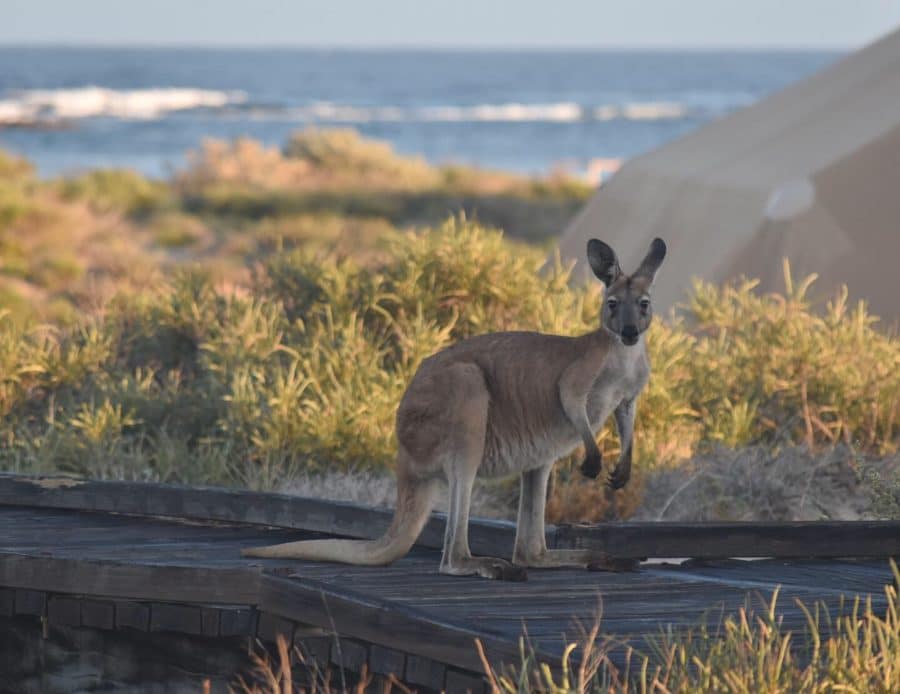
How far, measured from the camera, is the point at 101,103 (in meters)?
114

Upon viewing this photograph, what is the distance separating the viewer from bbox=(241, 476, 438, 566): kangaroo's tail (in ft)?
20.6

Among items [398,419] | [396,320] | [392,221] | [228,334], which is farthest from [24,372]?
[392,221]

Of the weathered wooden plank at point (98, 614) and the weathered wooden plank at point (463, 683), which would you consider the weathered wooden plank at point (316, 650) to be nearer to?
the weathered wooden plank at point (463, 683)

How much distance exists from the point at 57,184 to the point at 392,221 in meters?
8.14

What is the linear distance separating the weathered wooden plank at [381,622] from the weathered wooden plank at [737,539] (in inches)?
56.9

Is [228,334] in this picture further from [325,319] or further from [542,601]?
[542,601]

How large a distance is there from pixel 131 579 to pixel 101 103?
111327mm

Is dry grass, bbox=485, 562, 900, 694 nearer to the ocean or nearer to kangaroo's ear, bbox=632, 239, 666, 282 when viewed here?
kangaroo's ear, bbox=632, 239, 666, 282

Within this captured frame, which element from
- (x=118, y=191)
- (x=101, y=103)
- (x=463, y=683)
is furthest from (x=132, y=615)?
(x=101, y=103)

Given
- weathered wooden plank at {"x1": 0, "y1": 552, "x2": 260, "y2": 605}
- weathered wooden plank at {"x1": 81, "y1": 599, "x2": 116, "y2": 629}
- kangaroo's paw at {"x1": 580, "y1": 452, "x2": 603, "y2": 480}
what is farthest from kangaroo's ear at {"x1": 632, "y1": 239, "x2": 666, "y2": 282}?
weathered wooden plank at {"x1": 81, "y1": 599, "x2": 116, "y2": 629}

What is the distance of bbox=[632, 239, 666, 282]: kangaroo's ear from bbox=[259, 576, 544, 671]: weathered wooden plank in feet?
4.61

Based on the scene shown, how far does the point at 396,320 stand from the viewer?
11625 mm

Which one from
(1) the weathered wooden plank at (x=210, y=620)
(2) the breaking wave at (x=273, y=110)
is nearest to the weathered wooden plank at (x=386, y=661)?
(1) the weathered wooden plank at (x=210, y=620)

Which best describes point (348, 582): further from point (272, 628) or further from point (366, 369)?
point (366, 369)
